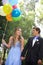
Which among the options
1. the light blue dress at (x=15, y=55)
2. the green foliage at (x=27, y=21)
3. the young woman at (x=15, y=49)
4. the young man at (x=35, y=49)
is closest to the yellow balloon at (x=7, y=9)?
the young woman at (x=15, y=49)

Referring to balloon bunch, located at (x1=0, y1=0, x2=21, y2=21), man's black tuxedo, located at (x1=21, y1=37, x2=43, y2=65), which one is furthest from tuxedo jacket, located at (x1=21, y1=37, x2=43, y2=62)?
balloon bunch, located at (x1=0, y1=0, x2=21, y2=21)

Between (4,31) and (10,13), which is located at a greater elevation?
(10,13)

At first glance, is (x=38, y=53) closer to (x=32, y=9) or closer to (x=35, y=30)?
(x=35, y=30)

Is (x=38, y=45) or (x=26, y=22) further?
(x=26, y=22)

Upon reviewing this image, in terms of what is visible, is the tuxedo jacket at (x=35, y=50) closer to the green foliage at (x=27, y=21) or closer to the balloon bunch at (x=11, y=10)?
the balloon bunch at (x=11, y=10)

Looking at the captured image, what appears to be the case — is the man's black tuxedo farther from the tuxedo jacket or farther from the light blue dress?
the light blue dress

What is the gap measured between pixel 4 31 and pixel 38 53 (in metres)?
3.41

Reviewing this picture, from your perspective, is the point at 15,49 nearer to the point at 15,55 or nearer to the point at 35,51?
the point at 15,55

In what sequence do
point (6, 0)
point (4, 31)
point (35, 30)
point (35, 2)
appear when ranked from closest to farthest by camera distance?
1. point (35, 30)
2. point (6, 0)
3. point (35, 2)
4. point (4, 31)

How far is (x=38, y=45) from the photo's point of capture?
5.05 m

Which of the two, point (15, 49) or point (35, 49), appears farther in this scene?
point (15, 49)

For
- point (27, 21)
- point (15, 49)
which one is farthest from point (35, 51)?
point (27, 21)

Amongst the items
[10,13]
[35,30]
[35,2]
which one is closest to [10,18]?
[10,13]

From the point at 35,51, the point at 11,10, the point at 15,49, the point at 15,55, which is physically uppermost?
the point at 11,10
